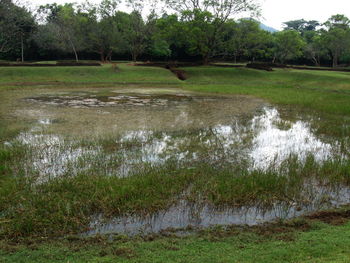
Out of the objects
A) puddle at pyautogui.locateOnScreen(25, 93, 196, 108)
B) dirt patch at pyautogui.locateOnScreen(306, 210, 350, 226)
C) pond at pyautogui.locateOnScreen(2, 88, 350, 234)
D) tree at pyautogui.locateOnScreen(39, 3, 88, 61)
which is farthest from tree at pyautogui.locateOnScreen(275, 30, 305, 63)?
dirt patch at pyautogui.locateOnScreen(306, 210, 350, 226)

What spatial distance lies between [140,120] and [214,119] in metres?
3.38

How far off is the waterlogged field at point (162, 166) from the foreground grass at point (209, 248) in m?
0.41

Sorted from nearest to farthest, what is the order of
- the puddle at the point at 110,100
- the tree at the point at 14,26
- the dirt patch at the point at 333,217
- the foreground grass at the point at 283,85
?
the dirt patch at the point at 333,217, the puddle at the point at 110,100, the foreground grass at the point at 283,85, the tree at the point at 14,26

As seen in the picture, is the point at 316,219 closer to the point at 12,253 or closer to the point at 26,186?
the point at 12,253

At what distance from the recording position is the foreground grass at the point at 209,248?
3.90m

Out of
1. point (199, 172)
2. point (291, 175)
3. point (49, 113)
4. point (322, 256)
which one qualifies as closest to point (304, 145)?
point (291, 175)

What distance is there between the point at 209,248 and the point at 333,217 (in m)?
2.46

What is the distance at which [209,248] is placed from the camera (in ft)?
Answer: 13.8

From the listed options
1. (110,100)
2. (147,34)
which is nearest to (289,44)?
(147,34)

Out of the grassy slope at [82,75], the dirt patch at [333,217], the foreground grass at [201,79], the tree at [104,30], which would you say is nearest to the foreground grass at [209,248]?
the dirt patch at [333,217]

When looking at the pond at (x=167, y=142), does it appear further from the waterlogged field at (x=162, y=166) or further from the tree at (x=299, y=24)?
the tree at (x=299, y=24)

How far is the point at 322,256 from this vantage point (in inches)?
152

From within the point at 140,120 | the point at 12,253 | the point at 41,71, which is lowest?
the point at 12,253

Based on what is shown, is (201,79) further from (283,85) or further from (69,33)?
(69,33)
